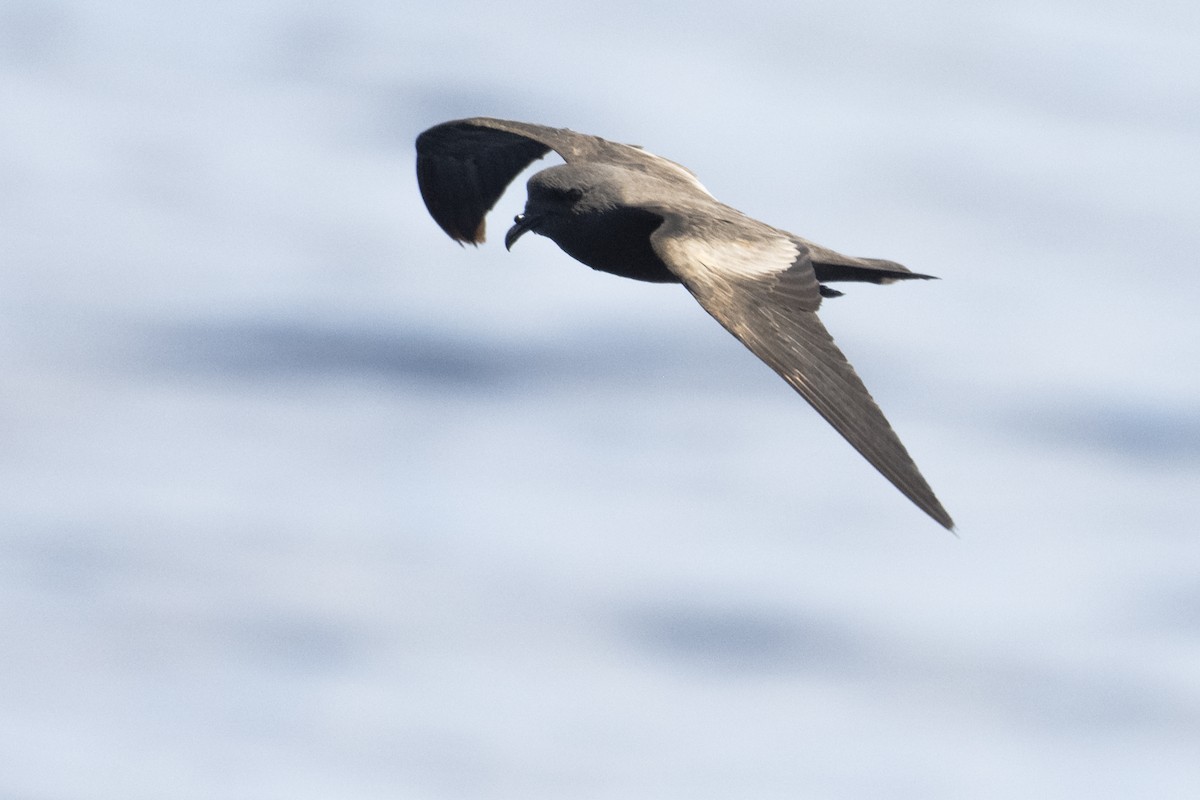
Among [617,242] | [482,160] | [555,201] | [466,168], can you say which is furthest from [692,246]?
[466,168]

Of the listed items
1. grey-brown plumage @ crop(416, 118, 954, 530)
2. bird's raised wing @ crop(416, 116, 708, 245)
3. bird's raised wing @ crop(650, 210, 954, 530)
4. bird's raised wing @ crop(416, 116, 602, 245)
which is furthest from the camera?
bird's raised wing @ crop(416, 116, 602, 245)

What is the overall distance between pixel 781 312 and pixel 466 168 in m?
4.59

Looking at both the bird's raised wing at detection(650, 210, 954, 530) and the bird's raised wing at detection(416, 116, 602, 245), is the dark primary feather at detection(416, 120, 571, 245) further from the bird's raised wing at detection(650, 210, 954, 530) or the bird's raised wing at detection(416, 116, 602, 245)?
the bird's raised wing at detection(650, 210, 954, 530)

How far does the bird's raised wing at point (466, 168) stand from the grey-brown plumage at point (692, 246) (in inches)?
Answer: 0.5

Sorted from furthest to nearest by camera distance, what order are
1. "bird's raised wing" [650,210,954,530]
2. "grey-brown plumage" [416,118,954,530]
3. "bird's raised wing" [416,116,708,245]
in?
1. "bird's raised wing" [416,116,708,245]
2. "grey-brown plumage" [416,118,954,530]
3. "bird's raised wing" [650,210,954,530]

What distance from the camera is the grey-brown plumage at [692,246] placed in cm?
955

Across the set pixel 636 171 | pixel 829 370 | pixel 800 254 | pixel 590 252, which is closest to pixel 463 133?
pixel 636 171

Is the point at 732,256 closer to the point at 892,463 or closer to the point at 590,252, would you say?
the point at 590,252

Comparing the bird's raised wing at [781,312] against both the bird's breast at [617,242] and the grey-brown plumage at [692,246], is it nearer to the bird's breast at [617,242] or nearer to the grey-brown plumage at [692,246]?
the grey-brown plumage at [692,246]

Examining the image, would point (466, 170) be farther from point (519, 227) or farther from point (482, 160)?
point (519, 227)

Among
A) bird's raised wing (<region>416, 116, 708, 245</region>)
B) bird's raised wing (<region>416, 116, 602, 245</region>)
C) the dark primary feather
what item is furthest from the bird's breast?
the dark primary feather

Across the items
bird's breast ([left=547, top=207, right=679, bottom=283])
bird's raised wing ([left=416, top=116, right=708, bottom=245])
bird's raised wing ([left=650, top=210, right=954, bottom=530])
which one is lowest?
bird's raised wing ([left=650, top=210, right=954, bottom=530])

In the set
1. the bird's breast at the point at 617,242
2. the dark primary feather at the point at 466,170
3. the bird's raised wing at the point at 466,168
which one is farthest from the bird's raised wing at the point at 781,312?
the dark primary feather at the point at 466,170

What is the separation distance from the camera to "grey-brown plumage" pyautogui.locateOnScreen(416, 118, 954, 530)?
955 cm
